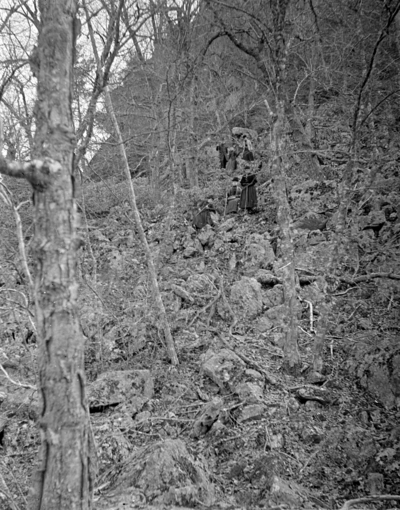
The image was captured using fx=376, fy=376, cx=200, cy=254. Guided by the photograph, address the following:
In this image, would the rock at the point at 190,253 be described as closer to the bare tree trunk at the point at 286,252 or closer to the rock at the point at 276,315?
the rock at the point at 276,315

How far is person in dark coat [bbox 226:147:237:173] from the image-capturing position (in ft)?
39.3

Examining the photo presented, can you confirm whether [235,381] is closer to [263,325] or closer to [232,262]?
[263,325]

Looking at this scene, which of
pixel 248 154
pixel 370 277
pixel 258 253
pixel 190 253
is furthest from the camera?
pixel 248 154

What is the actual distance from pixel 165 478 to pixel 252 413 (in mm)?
1573

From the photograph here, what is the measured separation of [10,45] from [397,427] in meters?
7.16

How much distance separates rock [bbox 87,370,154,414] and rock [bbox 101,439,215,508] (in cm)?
138

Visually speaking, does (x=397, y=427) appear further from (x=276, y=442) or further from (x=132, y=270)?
(x=132, y=270)

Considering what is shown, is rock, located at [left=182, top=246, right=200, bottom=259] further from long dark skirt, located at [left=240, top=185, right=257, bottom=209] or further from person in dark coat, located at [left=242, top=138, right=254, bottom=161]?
person in dark coat, located at [left=242, top=138, right=254, bottom=161]

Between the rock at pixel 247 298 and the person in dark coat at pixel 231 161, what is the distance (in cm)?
561

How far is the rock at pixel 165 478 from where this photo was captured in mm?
3309

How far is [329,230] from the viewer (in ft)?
29.0

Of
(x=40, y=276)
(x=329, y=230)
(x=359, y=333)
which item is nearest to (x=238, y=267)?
(x=329, y=230)

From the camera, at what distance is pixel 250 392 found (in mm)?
4922

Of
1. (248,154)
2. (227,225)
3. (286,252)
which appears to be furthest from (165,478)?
(248,154)
